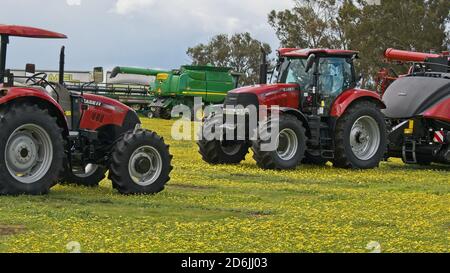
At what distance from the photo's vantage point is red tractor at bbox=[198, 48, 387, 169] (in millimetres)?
17438

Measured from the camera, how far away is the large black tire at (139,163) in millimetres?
11648

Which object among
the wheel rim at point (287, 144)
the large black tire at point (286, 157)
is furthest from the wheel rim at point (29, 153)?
the wheel rim at point (287, 144)

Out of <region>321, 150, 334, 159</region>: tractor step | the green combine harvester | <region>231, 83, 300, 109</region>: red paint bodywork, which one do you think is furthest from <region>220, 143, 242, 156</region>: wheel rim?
the green combine harvester

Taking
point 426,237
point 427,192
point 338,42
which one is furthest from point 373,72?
point 426,237

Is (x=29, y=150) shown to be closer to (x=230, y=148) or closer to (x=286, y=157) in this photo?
(x=286, y=157)

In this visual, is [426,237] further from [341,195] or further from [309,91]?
[309,91]

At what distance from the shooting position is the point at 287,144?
1706cm

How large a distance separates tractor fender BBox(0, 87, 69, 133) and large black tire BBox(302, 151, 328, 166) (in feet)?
24.3

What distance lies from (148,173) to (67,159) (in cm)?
118

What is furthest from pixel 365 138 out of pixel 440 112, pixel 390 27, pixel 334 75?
pixel 390 27

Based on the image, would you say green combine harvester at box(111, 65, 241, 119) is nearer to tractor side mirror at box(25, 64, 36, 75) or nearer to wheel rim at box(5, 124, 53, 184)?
tractor side mirror at box(25, 64, 36, 75)

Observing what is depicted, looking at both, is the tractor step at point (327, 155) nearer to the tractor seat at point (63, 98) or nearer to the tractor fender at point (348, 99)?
the tractor fender at point (348, 99)

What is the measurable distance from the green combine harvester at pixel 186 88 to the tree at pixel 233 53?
42137 millimetres

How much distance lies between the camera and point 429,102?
18.4 meters
